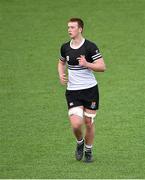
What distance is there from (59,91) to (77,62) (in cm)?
493

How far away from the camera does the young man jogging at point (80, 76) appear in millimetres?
12328

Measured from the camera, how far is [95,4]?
2347cm

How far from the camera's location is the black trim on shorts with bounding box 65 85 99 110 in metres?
12.5

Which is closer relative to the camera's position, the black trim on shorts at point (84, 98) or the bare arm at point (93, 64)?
the bare arm at point (93, 64)

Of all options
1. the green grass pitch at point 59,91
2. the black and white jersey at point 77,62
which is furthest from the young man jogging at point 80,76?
the green grass pitch at point 59,91

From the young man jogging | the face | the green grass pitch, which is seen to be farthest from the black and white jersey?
the green grass pitch

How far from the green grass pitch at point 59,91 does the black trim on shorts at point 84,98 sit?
0.93m

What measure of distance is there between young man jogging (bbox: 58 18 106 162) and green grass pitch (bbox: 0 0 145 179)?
75cm

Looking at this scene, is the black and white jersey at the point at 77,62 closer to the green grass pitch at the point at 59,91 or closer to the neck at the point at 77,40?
the neck at the point at 77,40

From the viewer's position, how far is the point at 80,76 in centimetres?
1244

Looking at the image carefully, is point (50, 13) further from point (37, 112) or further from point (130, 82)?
point (37, 112)

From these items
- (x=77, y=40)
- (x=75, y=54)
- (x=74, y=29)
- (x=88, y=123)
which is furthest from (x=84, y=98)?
(x=74, y=29)

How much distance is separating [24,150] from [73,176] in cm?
171

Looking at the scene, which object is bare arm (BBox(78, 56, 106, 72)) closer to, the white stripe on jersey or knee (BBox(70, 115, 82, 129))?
the white stripe on jersey
